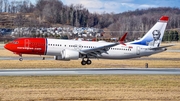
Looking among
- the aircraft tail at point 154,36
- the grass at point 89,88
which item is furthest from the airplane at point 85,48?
the grass at point 89,88

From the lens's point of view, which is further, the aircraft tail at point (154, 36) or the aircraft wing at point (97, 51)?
the aircraft tail at point (154, 36)

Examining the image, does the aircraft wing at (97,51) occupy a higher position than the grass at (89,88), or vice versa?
the aircraft wing at (97,51)

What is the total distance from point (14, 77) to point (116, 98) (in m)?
13.1

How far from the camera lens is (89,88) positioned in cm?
2803

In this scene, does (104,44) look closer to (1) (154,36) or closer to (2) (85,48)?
(2) (85,48)

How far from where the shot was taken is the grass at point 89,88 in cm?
2409

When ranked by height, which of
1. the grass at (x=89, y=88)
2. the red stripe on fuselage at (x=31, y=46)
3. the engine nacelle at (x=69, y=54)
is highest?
the red stripe on fuselage at (x=31, y=46)

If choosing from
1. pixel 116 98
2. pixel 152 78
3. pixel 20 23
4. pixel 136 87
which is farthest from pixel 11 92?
pixel 20 23

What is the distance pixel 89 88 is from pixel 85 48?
19.9m

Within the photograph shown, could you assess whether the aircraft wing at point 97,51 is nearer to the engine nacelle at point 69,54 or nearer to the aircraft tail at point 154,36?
the engine nacelle at point 69,54

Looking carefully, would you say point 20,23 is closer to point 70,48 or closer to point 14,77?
point 70,48

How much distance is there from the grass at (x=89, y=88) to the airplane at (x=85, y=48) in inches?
445

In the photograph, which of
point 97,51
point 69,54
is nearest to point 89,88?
point 69,54

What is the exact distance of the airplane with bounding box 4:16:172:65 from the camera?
46.7m
